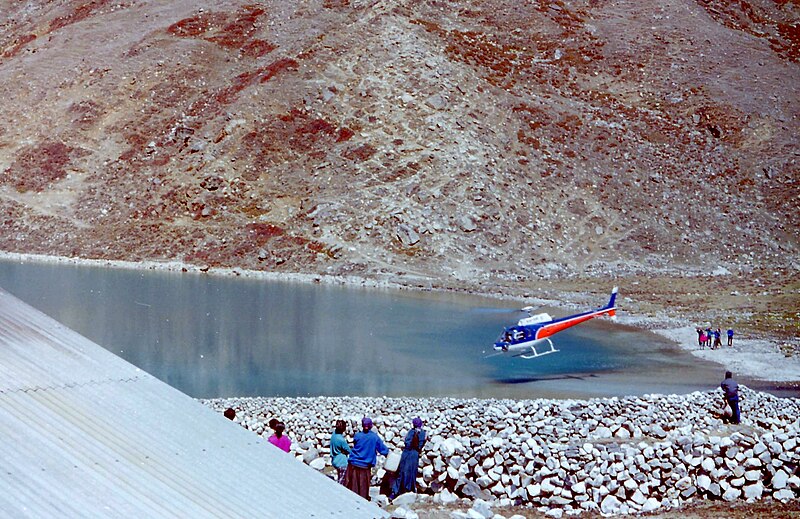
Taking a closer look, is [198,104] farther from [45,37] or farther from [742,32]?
[742,32]

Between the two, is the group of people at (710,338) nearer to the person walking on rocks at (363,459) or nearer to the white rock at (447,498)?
the white rock at (447,498)

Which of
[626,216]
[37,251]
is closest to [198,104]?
[37,251]

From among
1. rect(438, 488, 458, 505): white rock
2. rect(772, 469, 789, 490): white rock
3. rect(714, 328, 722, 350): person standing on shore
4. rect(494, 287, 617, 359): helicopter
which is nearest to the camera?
rect(438, 488, 458, 505): white rock

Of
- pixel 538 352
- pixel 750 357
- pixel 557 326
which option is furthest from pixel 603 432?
pixel 750 357

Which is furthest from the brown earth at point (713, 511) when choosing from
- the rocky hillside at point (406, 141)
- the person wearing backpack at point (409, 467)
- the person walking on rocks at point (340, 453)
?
the rocky hillside at point (406, 141)

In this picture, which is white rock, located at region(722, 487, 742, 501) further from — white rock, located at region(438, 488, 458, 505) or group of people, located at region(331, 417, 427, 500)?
group of people, located at region(331, 417, 427, 500)

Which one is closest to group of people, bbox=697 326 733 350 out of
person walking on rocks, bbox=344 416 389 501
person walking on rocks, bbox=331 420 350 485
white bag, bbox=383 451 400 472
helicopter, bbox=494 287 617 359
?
helicopter, bbox=494 287 617 359

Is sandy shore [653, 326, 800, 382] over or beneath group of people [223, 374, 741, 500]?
beneath

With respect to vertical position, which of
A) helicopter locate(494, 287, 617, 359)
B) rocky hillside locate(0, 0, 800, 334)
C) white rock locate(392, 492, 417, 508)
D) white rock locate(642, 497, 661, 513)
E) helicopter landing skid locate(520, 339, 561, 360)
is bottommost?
rocky hillside locate(0, 0, 800, 334)
